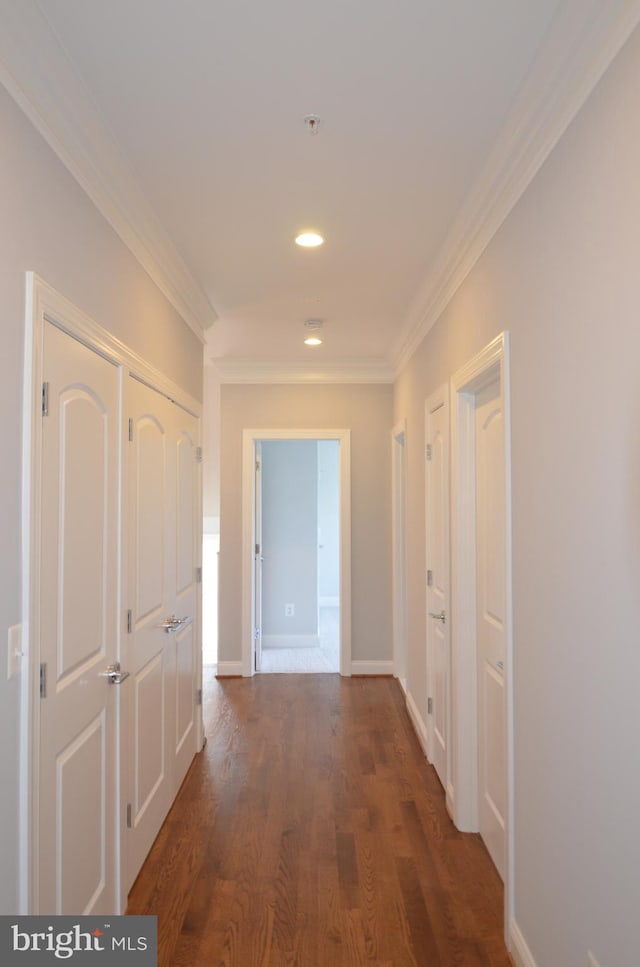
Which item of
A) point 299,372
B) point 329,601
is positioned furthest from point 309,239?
point 329,601

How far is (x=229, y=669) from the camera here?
5.32 metres

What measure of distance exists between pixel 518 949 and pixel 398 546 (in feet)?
11.1

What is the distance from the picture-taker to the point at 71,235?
Result: 71.1 inches

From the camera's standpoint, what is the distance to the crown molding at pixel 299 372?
17.2 feet

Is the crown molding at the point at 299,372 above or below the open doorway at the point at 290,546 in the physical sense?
above

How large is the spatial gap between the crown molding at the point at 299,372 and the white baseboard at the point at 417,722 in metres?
2.58

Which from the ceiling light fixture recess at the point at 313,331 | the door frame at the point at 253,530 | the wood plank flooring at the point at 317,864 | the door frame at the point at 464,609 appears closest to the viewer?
the wood plank flooring at the point at 317,864

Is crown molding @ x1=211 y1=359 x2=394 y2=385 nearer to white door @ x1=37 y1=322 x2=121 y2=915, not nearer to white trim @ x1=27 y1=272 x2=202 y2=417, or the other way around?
white trim @ x1=27 y1=272 x2=202 y2=417

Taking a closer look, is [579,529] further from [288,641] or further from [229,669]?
[288,641]

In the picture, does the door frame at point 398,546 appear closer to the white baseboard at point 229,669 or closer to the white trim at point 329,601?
the white baseboard at point 229,669

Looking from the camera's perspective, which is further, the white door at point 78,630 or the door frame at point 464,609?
the door frame at point 464,609

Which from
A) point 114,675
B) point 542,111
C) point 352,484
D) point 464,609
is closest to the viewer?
point 542,111

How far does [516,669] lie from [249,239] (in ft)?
6.70

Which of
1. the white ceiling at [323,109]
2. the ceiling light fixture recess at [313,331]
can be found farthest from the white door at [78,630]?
the ceiling light fixture recess at [313,331]
